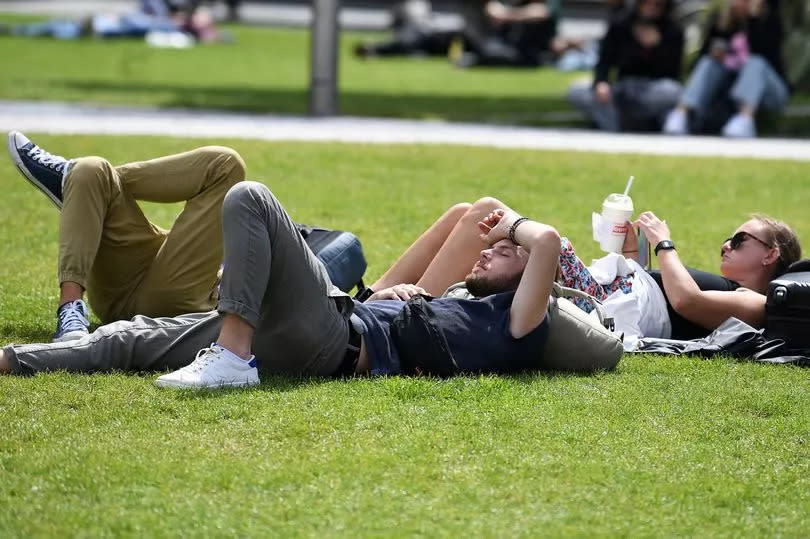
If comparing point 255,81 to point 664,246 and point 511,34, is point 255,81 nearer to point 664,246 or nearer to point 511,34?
point 511,34

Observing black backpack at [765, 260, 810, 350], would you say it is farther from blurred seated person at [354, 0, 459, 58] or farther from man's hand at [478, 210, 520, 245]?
blurred seated person at [354, 0, 459, 58]

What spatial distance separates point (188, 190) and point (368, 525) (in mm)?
2444

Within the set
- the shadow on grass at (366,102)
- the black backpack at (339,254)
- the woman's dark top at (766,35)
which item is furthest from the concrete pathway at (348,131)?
the black backpack at (339,254)

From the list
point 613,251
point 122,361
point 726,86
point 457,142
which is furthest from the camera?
point 726,86

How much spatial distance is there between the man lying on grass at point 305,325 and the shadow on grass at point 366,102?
9.15 m

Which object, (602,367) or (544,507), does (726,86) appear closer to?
(602,367)

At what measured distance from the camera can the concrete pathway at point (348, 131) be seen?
12.0 meters

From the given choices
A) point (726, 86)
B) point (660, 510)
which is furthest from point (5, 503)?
point (726, 86)

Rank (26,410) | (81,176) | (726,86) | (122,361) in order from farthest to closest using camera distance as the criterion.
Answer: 1. (726,86)
2. (81,176)
3. (122,361)
4. (26,410)

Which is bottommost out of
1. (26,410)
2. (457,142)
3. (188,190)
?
(457,142)

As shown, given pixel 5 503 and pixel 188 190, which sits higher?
pixel 188 190

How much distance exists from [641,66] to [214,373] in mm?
9614

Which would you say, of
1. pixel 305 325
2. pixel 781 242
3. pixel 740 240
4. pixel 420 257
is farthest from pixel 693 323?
pixel 305 325

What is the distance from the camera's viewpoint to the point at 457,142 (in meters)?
12.2
